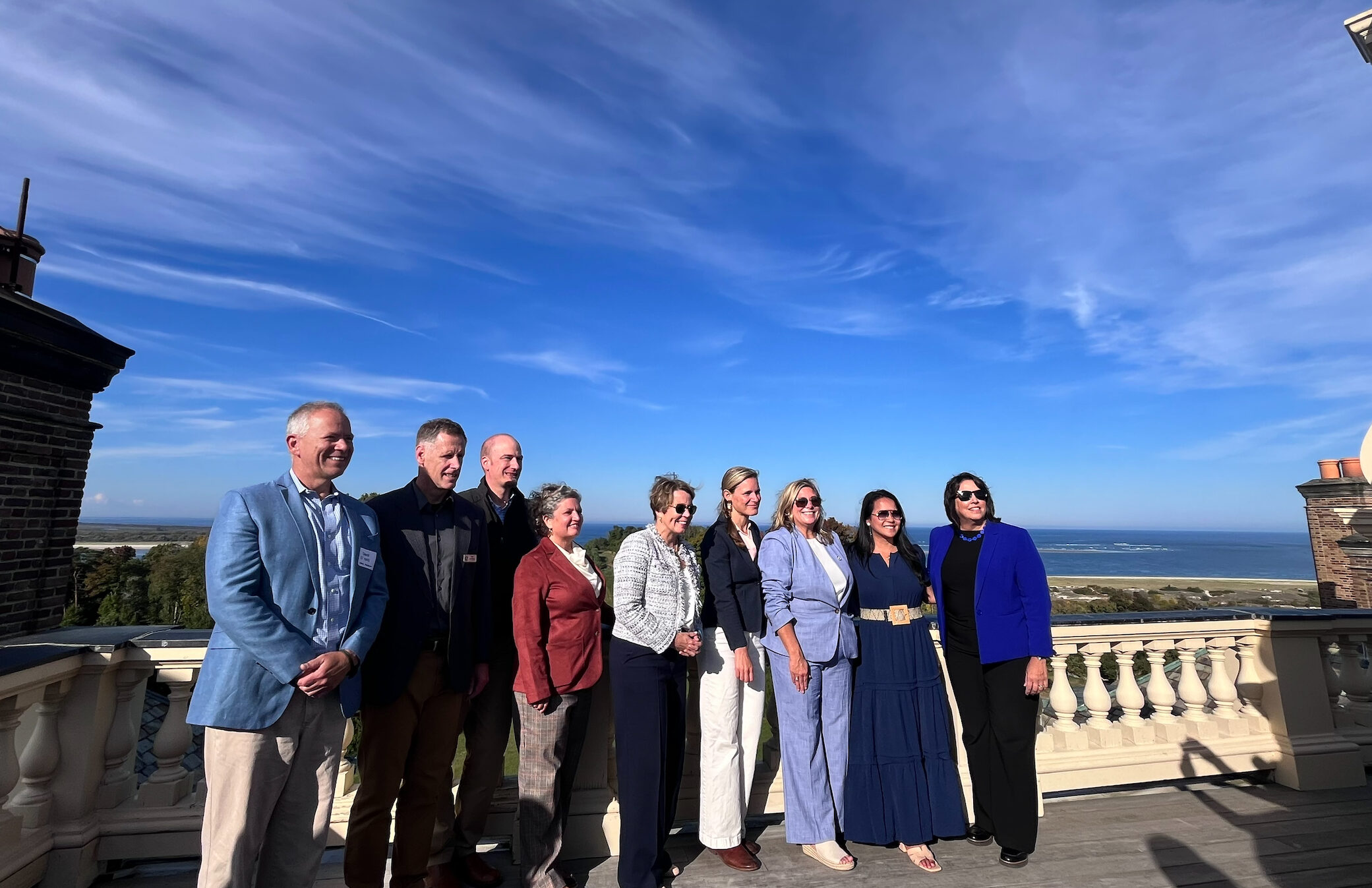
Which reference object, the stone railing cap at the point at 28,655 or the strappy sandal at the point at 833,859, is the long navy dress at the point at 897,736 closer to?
the strappy sandal at the point at 833,859

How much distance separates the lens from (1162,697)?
359 cm

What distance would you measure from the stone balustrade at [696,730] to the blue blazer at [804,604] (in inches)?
21.6

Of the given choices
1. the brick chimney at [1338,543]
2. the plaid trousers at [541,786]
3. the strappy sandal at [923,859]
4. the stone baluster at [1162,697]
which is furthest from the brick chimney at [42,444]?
the brick chimney at [1338,543]

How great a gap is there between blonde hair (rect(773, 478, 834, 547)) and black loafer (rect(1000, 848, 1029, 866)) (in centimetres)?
157

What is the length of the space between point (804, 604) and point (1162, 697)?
245 centimetres

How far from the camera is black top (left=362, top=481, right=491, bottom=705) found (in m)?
2.25

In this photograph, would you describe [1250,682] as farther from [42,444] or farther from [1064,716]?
[42,444]

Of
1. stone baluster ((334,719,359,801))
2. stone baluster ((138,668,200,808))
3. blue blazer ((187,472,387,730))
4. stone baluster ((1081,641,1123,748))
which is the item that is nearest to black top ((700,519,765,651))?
blue blazer ((187,472,387,730))

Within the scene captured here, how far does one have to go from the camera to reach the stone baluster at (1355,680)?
3.68m

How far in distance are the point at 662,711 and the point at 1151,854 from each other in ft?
7.72

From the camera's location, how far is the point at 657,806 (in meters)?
2.51

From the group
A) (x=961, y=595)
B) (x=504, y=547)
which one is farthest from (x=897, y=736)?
(x=504, y=547)

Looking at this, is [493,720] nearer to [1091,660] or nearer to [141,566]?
[1091,660]

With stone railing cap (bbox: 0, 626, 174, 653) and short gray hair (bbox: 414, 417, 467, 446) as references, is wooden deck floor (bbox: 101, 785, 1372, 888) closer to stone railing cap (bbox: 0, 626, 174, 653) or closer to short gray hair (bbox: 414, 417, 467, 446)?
stone railing cap (bbox: 0, 626, 174, 653)
